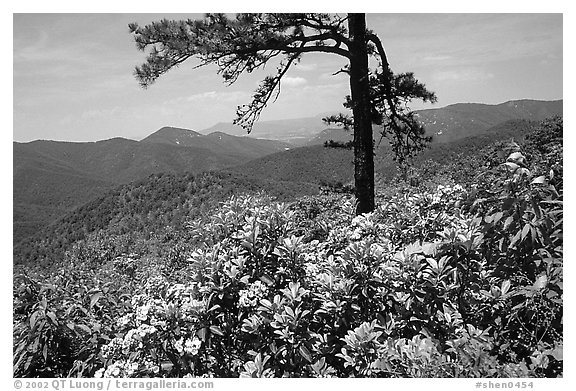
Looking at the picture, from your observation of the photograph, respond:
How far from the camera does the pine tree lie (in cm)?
399

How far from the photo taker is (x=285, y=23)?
13.3ft

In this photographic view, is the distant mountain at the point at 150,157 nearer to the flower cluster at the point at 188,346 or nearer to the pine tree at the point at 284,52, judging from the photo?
the pine tree at the point at 284,52

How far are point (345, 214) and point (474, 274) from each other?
1620 mm

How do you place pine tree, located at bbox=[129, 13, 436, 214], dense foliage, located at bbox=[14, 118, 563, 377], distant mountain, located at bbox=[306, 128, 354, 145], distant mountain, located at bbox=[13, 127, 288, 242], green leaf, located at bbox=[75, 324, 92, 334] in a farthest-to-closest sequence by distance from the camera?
1. distant mountain, located at bbox=[13, 127, 288, 242]
2. distant mountain, located at bbox=[306, 128, 354, 145]
3. pine tree, located at bbox=[129, 13, 436, 214]
4. green leaf, located at bbox=[75, 324, 92, 334]
5. dense foliage, located at bbox=[14, 118, 563, 377]

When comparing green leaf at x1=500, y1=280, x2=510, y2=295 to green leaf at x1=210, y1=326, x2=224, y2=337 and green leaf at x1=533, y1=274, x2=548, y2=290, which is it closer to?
green leaf at x1=533, y1=274, x2=548, y2=290

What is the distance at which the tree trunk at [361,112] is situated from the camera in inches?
169

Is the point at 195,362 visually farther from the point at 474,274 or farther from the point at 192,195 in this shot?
the point at 192,195

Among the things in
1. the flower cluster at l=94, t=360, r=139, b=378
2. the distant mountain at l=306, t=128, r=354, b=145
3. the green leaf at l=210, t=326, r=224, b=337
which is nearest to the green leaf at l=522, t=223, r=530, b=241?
the green leaf at l=210, t=326, r=224, b=337

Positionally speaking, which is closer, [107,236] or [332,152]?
[107,236]

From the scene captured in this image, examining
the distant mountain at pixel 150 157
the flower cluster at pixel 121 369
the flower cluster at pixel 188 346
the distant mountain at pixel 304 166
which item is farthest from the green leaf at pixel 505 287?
the distant mountain at pixel 150 157

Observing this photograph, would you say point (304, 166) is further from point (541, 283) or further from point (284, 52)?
point (541, 283)

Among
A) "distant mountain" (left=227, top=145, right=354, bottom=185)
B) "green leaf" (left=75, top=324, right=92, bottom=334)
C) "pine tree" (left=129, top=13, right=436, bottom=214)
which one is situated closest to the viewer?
"green leaf" (left=75, top=324, right=92, bottom=334)

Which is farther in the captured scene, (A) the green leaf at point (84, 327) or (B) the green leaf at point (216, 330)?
(A) the green leaf at point (84, 327)
